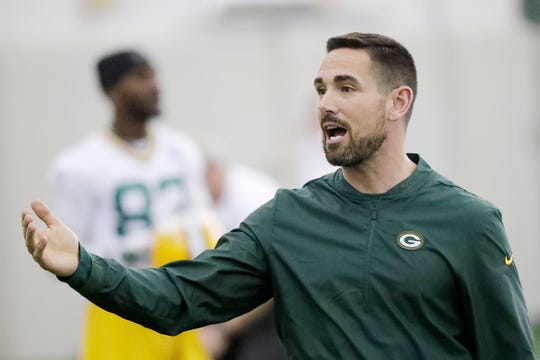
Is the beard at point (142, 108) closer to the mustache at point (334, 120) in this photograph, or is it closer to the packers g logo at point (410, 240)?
the mustache at point (334, 120)

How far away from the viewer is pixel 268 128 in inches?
495

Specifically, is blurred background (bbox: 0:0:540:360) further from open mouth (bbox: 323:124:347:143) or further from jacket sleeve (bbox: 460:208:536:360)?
jacket sleeve (bbox: 460:208:536:360)

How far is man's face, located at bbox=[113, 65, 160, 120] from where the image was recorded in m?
6.94

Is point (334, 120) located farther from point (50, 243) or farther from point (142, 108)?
point (142, 108)

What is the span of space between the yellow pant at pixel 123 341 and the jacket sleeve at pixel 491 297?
8.74 ft

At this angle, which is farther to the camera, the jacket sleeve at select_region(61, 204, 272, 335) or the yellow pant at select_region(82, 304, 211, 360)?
the yellow pant at select_region(82, 304, 211, 360)

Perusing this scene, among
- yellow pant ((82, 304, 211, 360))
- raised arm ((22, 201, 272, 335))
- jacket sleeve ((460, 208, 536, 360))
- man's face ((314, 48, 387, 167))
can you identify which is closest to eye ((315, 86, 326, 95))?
man's face ((314, 48, 387, 167))

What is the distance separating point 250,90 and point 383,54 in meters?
8.40

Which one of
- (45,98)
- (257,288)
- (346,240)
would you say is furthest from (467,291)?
(45,98)

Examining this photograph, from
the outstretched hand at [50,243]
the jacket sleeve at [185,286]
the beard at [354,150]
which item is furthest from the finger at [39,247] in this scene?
the beard at [354,150]

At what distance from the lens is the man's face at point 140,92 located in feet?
22.8

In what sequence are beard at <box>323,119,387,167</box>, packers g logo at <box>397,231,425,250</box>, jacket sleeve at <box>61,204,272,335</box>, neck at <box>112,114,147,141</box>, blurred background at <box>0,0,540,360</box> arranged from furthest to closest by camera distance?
blurred background at <box>0,0,540,360</box> < neck at <box>112,114,147,141</box> < beard at <box>323,119,387,167</box> < packers g logo at <box>397,231,425,250</box> < jacket sleeve at <box>61,204,272,335</box>

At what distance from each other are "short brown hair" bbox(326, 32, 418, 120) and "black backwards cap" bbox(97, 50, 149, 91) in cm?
281

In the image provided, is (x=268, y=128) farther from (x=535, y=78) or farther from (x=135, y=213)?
(x=135, y=213)
